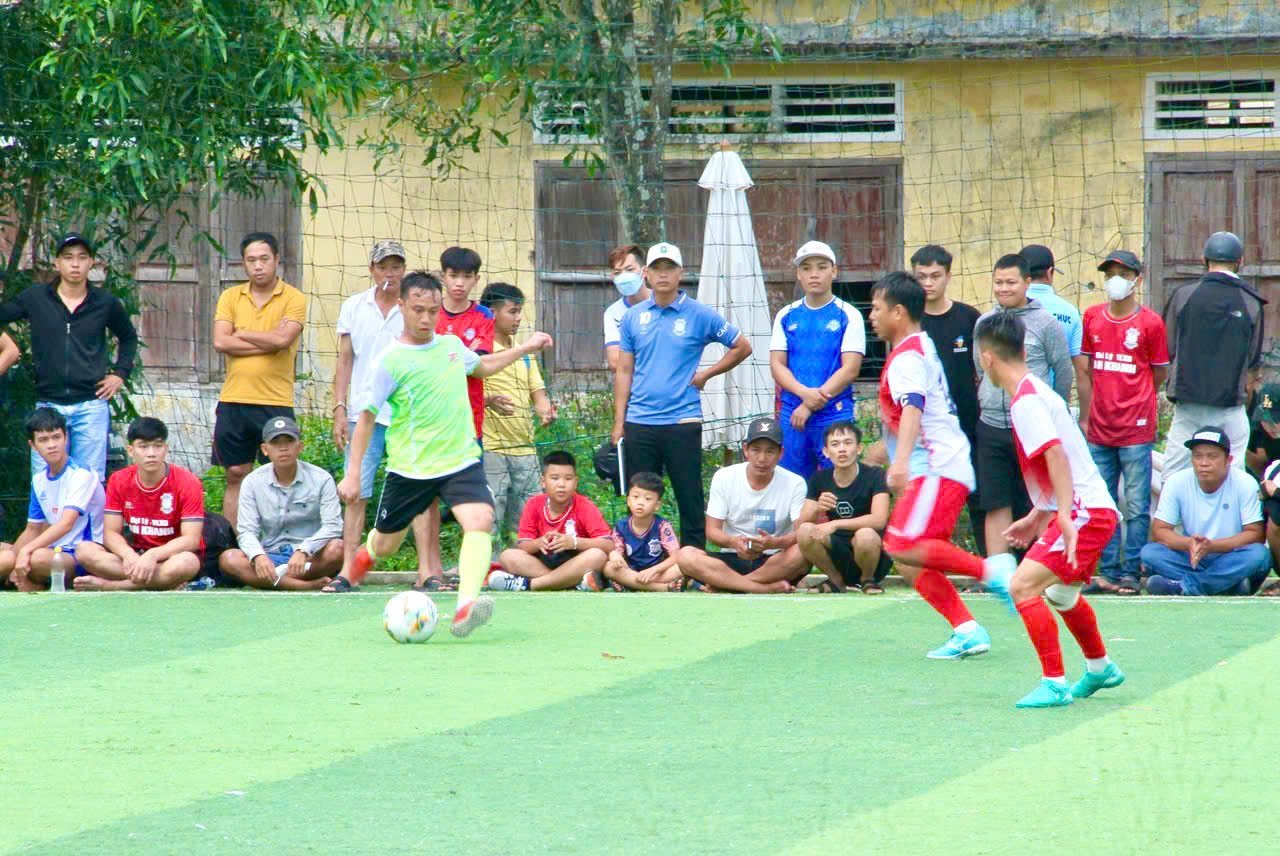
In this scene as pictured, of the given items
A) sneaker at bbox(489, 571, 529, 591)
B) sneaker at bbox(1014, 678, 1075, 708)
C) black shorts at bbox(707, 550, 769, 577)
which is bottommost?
sneaker at bbox(489, 571, 529, 591)

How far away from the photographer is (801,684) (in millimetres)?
7105

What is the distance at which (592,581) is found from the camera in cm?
1070

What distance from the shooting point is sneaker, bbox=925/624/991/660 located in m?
7.69

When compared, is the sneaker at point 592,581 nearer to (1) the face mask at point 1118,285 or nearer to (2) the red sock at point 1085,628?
(1) the face mask at point 1118,285

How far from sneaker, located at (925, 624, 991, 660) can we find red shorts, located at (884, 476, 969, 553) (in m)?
0.43

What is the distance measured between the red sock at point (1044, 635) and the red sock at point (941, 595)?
1.06m

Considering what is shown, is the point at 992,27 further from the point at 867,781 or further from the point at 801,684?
the point at 867,781

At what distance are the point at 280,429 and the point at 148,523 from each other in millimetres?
987

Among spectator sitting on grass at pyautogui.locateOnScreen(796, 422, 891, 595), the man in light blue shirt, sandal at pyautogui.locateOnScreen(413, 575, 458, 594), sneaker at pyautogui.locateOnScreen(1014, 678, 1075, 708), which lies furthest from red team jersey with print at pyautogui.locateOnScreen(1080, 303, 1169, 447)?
sneaker at pyautogui.locateOnScreen(1014, 678, 1075, 708)

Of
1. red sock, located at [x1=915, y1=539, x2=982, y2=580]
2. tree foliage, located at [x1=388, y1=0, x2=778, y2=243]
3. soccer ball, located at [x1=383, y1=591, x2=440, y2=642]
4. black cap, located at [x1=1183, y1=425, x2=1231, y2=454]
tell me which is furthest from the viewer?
tree foliage, located at [x1=388, y1=0, x2=778, y2=243]

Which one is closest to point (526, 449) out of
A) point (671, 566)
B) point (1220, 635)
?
point (671, 566)

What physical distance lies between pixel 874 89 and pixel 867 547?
23.0ft

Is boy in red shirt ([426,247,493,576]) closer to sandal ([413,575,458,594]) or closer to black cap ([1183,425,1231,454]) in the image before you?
sandal ([413,575,458,594])

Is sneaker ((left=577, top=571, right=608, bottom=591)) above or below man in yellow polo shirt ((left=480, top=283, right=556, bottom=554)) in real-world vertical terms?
below
